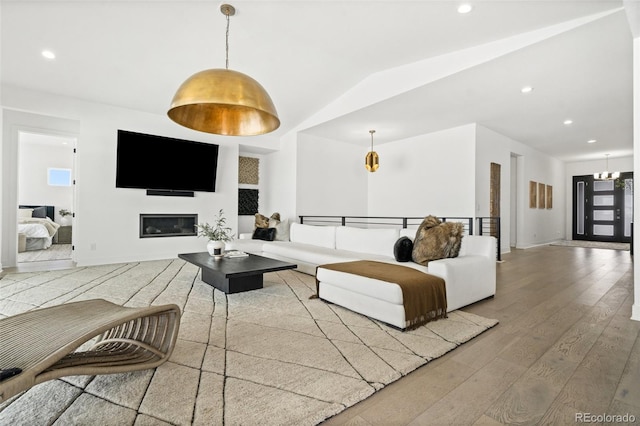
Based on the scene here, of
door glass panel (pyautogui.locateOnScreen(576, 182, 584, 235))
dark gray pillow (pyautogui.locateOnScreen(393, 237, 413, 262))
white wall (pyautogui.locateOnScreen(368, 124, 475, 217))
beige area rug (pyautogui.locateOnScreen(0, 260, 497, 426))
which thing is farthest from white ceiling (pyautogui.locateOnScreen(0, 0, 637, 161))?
door glass panel (pyautogui.locateOnScreen(576, 182, 584, 235))

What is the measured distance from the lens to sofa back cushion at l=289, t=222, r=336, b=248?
4.88 meters

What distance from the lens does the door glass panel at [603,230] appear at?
9641mm

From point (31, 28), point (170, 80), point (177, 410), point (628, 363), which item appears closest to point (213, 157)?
point (170, 80)

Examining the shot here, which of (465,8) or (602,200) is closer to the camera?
(465,8)

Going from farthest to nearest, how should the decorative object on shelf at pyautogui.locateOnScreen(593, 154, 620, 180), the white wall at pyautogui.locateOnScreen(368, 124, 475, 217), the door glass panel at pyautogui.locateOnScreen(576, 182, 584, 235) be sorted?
1. the door glass panel at pyautogui.locateOnScreen(576, 182, 584, 235)
2. the decorative object on shelf at pyautogui.locateOnScreen(593, 154, 620, 180)
3. the white wall at pyautogui.locateOnScreen(368, 124, 475, 217)

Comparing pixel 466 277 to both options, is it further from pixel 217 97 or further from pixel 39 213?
pixel 39 213

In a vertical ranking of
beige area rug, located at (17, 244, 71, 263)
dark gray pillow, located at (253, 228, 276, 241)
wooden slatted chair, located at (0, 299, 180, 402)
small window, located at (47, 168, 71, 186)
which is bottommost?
beige area rug, located at (17, 244, 71, 263)

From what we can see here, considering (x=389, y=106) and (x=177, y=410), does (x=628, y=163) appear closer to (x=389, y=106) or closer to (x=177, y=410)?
(x=389, y=106)

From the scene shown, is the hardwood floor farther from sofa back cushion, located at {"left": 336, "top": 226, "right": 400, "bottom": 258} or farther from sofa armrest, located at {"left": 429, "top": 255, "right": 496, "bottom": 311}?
sofa back cushion, located at {"left": 336, "top": 226, "right": 400, "bottom": 258}

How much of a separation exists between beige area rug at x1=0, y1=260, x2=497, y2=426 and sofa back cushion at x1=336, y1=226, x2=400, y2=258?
1.28 m

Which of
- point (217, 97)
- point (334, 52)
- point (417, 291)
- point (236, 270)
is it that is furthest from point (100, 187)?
point (417, 291)

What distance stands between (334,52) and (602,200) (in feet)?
35.2

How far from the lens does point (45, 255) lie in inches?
242

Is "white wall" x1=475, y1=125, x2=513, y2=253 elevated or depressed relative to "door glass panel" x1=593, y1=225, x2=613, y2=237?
elevated
